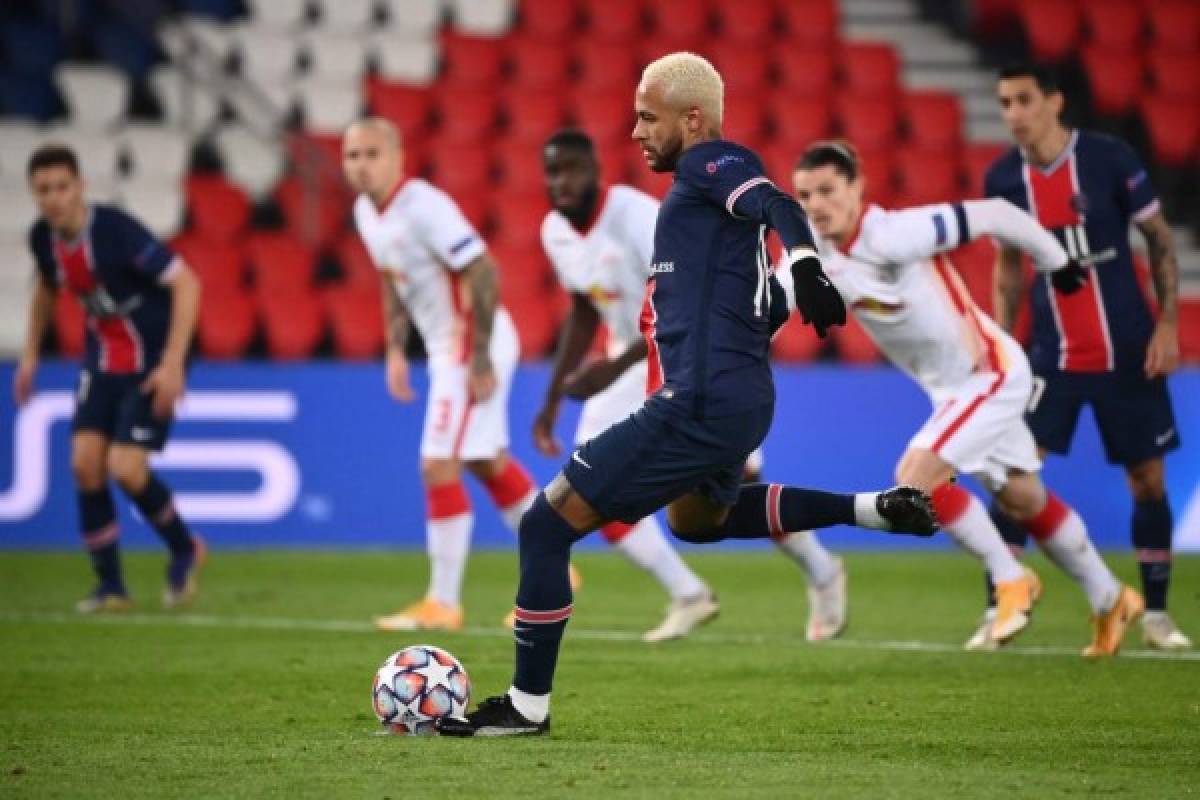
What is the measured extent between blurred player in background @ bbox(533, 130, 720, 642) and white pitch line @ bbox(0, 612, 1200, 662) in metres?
0.21

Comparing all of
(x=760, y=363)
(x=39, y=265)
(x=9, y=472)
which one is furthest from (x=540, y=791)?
(x=9, y=472)

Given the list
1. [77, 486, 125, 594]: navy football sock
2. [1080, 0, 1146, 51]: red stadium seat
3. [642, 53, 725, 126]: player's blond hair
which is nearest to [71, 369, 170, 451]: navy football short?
[77, 486, 125, 594]: navy football sock

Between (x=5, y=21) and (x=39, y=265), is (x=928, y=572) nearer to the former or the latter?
(x=39, y=265)

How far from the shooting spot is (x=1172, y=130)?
17812 mm

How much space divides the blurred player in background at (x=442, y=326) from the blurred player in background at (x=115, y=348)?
4.34ft

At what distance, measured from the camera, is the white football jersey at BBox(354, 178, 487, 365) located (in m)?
9.89

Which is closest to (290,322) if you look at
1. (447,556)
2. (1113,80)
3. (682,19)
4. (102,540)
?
(102,540)

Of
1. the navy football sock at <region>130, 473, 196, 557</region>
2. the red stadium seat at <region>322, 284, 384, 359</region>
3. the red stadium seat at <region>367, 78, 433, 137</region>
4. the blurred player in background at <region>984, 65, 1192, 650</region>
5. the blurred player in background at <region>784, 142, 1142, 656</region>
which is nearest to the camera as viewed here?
the blurred player in background at <region>784, 142, 1142, 656</region>

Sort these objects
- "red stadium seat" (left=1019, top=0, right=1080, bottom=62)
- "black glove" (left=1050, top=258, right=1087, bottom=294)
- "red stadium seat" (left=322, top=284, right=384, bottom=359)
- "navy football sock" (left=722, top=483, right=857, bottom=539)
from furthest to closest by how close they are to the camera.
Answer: "red stadium seat" (left=1019, top=0, right=1080, bottom=62) < "red stadium seat" (left=322, top=284, right=384, bottom=359) < "black glove" (left=1050, top=258, right=1087, bottom=294) < "navy football sock" (left=722, top=483, right=857, bottom=539)

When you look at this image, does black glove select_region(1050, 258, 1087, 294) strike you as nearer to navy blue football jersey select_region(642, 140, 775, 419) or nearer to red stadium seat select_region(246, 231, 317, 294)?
navy blue football jersey select_region(642, 140, 775, 419)

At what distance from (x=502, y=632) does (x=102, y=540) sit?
99.2 inches

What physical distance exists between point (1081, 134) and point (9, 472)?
8042 millimetres

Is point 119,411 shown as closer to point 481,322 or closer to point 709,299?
point 481,322

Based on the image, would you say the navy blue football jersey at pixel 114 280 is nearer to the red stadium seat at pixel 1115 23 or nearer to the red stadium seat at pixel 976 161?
the red stadium seat at pixel 976 161
